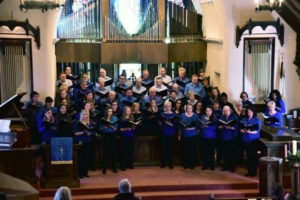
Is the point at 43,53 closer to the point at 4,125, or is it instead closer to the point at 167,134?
the point at 167,134

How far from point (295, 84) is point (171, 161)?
3521 mm

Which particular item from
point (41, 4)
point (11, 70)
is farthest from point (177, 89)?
point (41, 4)

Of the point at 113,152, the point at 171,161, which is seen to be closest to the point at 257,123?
the point at 171,161

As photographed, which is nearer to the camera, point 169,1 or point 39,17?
point 39,17

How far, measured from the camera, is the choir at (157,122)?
39.2 feet

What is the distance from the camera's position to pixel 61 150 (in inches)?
444

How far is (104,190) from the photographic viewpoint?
447 inches

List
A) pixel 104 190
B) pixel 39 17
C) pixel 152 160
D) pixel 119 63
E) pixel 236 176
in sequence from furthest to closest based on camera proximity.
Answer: pixel 119 63, pixel 39 17, pixel 152 160, pixel 236 176, pixel 104 190

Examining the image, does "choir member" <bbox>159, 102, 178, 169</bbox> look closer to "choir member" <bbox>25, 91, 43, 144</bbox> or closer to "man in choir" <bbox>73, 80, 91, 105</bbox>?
"man in choir" <bbox>73, 80, 91, 105</bbox>

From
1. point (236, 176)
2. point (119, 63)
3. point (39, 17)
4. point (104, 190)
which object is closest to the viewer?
point (104, 190)

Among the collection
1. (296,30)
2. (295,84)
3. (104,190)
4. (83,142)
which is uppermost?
(296,30)

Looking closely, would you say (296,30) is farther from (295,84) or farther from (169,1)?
(169,1)

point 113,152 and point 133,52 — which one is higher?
point 133,52

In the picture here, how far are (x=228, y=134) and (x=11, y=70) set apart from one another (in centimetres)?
474
